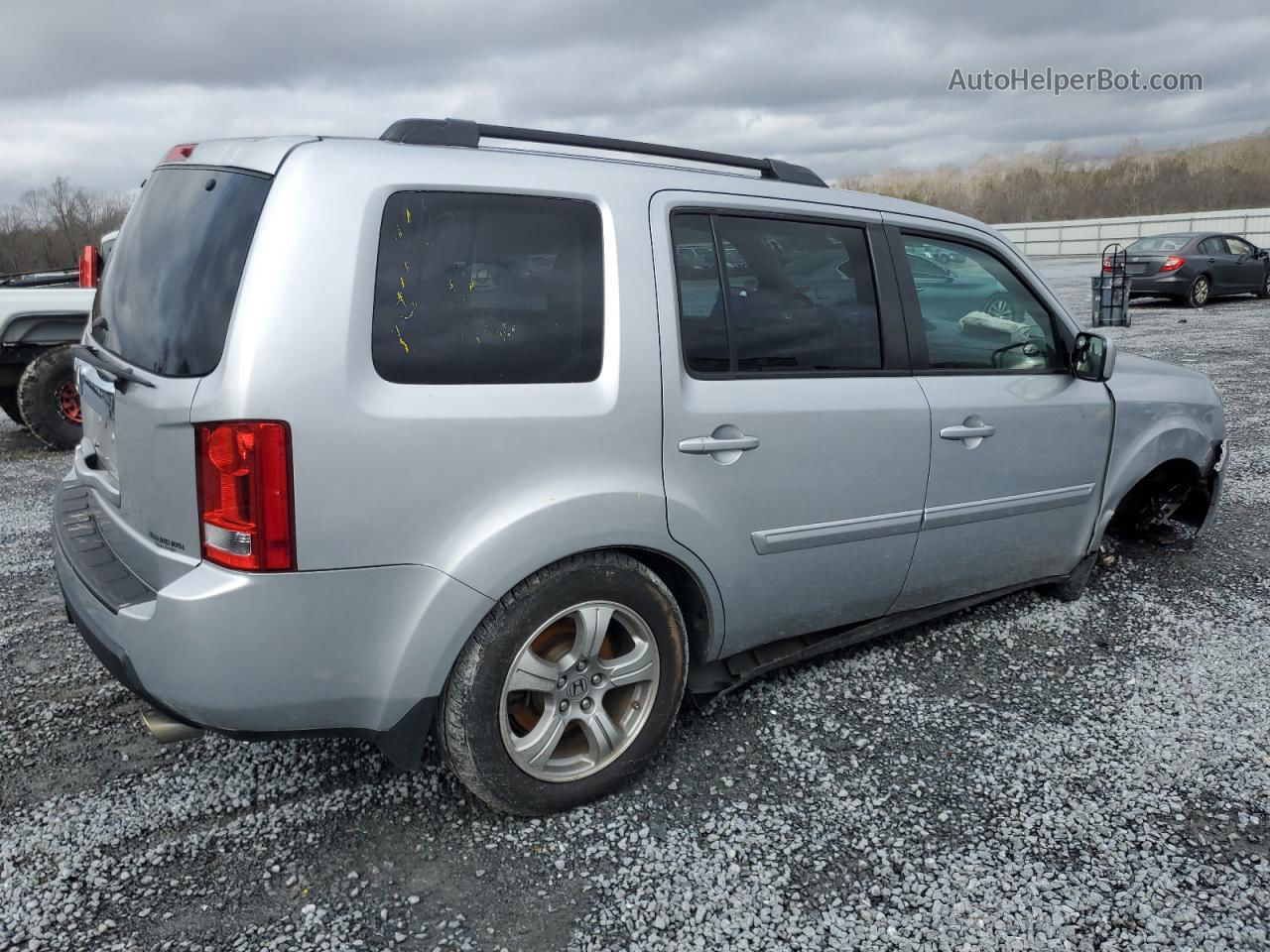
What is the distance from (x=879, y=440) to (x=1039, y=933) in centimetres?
148

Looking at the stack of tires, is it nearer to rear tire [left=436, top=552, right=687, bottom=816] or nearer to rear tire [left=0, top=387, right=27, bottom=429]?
rear tire [left=0, top=387, right=27, bottom=429]

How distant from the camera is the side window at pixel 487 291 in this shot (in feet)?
7.67

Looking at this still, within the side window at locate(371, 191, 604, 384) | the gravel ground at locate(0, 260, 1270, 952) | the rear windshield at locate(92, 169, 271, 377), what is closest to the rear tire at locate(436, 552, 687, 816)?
the gravel ground at locate(0, 260, 1270, 952)

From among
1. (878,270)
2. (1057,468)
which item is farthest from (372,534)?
(1057,468)

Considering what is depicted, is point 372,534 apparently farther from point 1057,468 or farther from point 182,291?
point 1057,468

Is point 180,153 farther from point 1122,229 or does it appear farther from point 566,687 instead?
point 1122,229

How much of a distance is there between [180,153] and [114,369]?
27.9 inches

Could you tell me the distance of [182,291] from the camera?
2.42 metres

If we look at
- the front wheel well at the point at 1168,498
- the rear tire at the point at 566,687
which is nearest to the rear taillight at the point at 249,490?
the rear tire at the point at 566,687

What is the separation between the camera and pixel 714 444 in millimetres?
2768

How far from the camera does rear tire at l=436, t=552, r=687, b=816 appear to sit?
2.50 m

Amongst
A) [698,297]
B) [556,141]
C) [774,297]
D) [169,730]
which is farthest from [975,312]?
[169,730]

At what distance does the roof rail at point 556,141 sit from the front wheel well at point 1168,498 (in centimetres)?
238

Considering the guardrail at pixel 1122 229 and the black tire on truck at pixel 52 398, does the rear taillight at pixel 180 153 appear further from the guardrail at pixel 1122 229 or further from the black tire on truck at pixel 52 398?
the guardrail at pixel 1122 229
